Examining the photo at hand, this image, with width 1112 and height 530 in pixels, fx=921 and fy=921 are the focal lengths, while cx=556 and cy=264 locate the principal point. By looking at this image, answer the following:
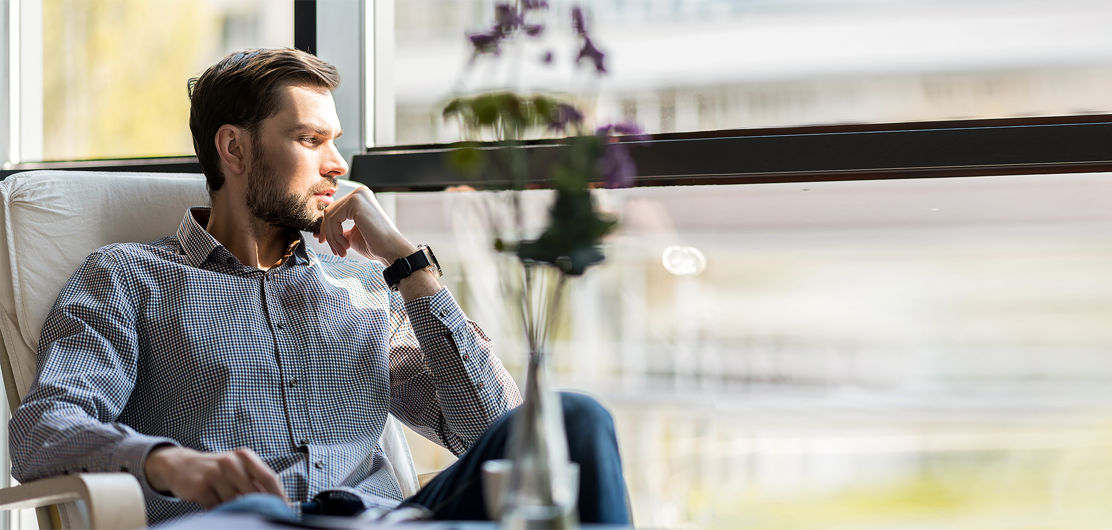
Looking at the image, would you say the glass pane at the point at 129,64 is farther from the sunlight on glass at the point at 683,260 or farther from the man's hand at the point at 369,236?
the sunlight on glass at the point at 683,260

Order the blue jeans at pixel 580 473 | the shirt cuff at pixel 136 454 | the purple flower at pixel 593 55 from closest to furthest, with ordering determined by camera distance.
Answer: the purple flower at pixel 593 55 < the blue jeans at pixel 580 473 < the shirt cuff at pixel 136 454

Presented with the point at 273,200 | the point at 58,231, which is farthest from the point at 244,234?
the point at 58,231

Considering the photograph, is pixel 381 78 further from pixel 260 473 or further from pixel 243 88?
pixel 260 473

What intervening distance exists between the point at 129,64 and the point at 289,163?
41.6 inches

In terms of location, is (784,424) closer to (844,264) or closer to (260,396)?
(844,264)

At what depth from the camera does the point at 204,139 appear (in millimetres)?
1729

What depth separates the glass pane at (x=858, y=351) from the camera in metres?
1.71

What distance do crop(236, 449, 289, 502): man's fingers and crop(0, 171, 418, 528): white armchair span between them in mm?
377

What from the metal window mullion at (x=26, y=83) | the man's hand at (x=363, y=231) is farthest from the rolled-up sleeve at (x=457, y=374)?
the metal window mullion at (x=26, y=83)

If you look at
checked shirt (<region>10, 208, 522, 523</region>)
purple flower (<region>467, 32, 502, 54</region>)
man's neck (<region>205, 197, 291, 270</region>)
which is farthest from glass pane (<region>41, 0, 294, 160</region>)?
purple flower (<region>467, 32, 502, 54</region>)

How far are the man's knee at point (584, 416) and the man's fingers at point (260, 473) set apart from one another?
385mm

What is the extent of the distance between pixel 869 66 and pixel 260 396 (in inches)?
50.2

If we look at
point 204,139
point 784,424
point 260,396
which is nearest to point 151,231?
point 204,139

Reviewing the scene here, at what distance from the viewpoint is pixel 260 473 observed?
1.20 metres
